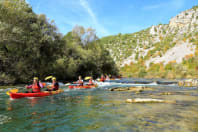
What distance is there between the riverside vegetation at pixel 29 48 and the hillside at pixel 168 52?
25.0m

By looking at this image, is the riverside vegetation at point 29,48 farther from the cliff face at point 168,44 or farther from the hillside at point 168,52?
the cliff face at point 168,44

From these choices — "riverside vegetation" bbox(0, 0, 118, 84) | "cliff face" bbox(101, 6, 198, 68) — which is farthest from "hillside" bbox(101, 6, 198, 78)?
"riverside vegetation" bbox(0, 0, 118, 84)

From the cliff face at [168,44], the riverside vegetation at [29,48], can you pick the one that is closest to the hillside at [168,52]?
the cliff face at [168,44]

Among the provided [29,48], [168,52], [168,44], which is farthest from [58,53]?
[168,44]

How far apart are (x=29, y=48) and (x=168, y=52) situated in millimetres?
48945

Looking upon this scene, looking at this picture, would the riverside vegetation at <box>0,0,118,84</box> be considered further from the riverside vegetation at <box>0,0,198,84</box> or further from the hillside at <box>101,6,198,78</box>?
the hillside at <box>101,6,198,78</box>

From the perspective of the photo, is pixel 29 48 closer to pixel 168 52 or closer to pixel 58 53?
pixel 58 53

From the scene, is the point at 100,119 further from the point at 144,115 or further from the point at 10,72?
the point at 10,72

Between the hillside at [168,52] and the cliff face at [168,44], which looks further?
the cliff face at [168,44]

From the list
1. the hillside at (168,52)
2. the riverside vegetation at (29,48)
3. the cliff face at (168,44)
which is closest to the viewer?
the riverside vegetation at (29,48)

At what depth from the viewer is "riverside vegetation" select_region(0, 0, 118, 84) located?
25.2 metres

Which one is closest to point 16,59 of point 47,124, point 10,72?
point 10,72

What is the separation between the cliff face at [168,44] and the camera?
57.6m

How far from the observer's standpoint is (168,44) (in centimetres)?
6700
